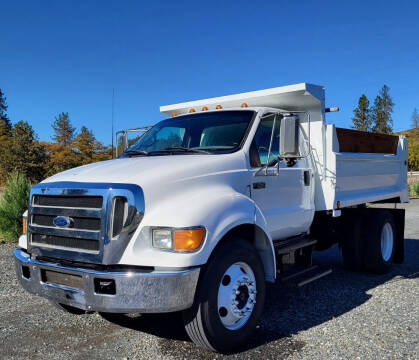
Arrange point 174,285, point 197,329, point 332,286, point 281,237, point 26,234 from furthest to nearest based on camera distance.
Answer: point 332,286, point 281,237, point 26,234, point 197,329, point 174,285

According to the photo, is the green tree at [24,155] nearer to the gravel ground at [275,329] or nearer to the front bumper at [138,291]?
the gravel ground at [275,329]

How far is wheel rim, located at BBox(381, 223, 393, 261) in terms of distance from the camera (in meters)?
7.16

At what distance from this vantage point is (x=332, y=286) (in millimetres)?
6090

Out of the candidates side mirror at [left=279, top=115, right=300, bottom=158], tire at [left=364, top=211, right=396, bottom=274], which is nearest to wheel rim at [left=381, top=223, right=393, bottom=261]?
tire at [left=364, top=211, right=396, bottom=274]

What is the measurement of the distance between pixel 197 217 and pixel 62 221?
1.18m

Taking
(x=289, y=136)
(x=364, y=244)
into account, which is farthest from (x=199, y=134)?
(x=364, y=244)

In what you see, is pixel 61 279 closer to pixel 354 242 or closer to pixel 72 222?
pixel 72 222

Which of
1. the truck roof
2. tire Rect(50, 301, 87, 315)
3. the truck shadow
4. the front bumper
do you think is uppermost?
the truck roof

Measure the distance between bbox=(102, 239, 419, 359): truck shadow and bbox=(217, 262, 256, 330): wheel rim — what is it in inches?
11.7

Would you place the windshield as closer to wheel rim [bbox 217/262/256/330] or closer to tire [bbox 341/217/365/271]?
wheel rim [bbox 217/262/256/330]

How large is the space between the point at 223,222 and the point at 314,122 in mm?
2650

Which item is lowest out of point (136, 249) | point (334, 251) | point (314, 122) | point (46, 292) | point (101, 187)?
point (334, 251)

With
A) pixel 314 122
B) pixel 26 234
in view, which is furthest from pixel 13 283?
pixel 314 122

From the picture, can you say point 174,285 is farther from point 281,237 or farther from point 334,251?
point 334,251
